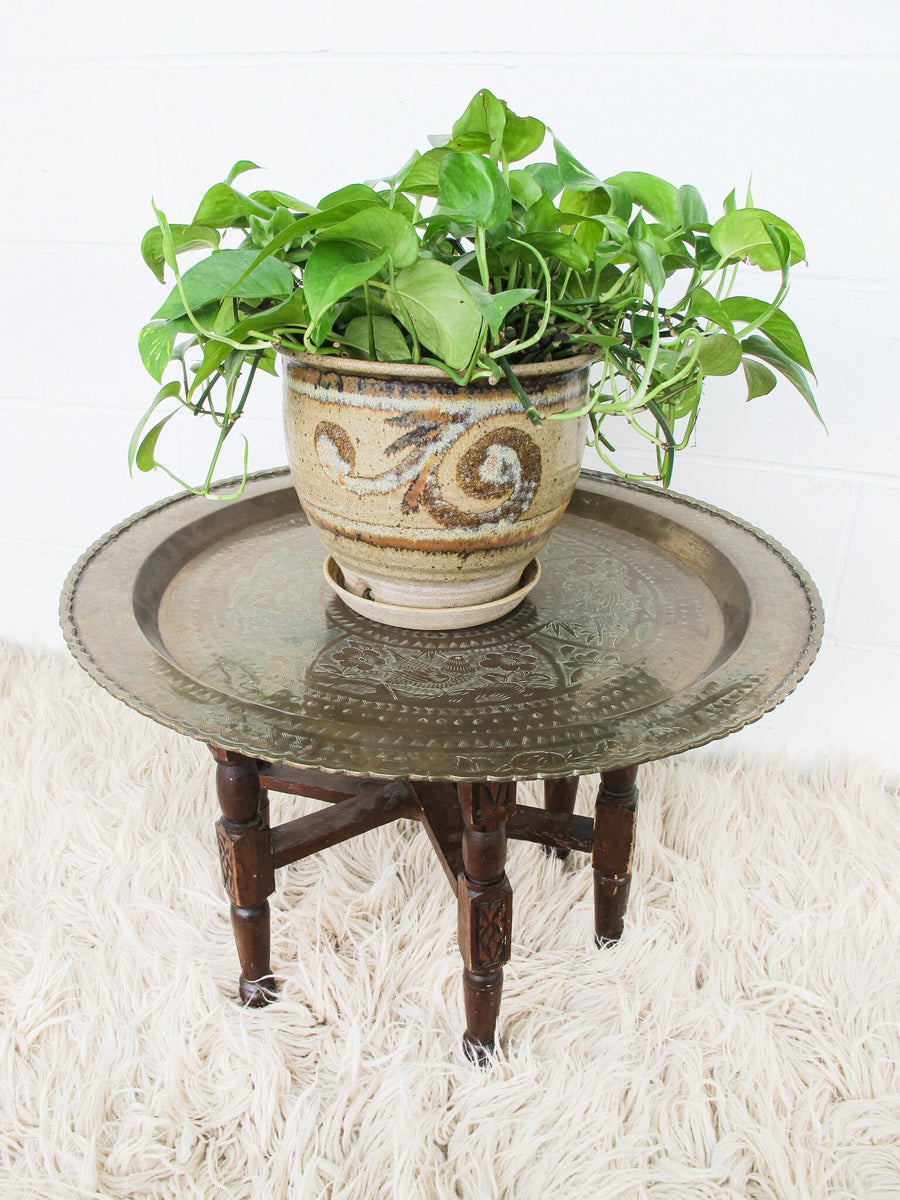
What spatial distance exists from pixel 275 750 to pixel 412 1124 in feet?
1.27

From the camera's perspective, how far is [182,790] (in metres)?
1.17

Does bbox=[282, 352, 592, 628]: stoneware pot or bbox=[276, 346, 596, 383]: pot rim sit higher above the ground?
bbox=[276, 346, 596, 383]: pot rim

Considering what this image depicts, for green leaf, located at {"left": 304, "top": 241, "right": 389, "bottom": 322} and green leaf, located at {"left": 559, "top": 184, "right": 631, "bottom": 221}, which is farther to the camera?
green leaf, located at {"left": 559, "top": 184, "right": 631, "bottom": 221}

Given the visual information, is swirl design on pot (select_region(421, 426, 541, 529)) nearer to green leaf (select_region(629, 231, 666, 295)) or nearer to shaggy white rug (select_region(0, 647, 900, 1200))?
green leaf (select_region(629, 231, 666, 295))

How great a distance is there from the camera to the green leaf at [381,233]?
537 millimetres

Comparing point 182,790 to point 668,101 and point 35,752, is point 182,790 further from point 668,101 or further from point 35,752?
point 668,101

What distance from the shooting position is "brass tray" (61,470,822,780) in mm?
610

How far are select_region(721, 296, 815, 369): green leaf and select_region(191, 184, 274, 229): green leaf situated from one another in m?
0.34

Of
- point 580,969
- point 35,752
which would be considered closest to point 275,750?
point 580,969

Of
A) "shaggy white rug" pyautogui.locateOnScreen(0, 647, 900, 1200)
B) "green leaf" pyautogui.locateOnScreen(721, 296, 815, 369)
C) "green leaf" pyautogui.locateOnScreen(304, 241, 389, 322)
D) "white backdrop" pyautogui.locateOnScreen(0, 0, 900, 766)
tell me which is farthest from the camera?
"white backdrop" pyautogui.locateOnScreen(0, 0, 900, 766)

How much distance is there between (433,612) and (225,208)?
0.34m

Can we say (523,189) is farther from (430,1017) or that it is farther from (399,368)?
(430,1017)

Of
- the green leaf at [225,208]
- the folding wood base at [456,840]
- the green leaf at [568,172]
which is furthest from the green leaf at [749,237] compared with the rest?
the folding wood base at [456,840]

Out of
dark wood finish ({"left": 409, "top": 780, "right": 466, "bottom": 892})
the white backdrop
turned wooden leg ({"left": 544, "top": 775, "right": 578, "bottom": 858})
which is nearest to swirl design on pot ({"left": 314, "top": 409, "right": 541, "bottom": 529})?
dark wood finish ({"left": 409, "top": 780, "right": 466, "bottom": 892})
